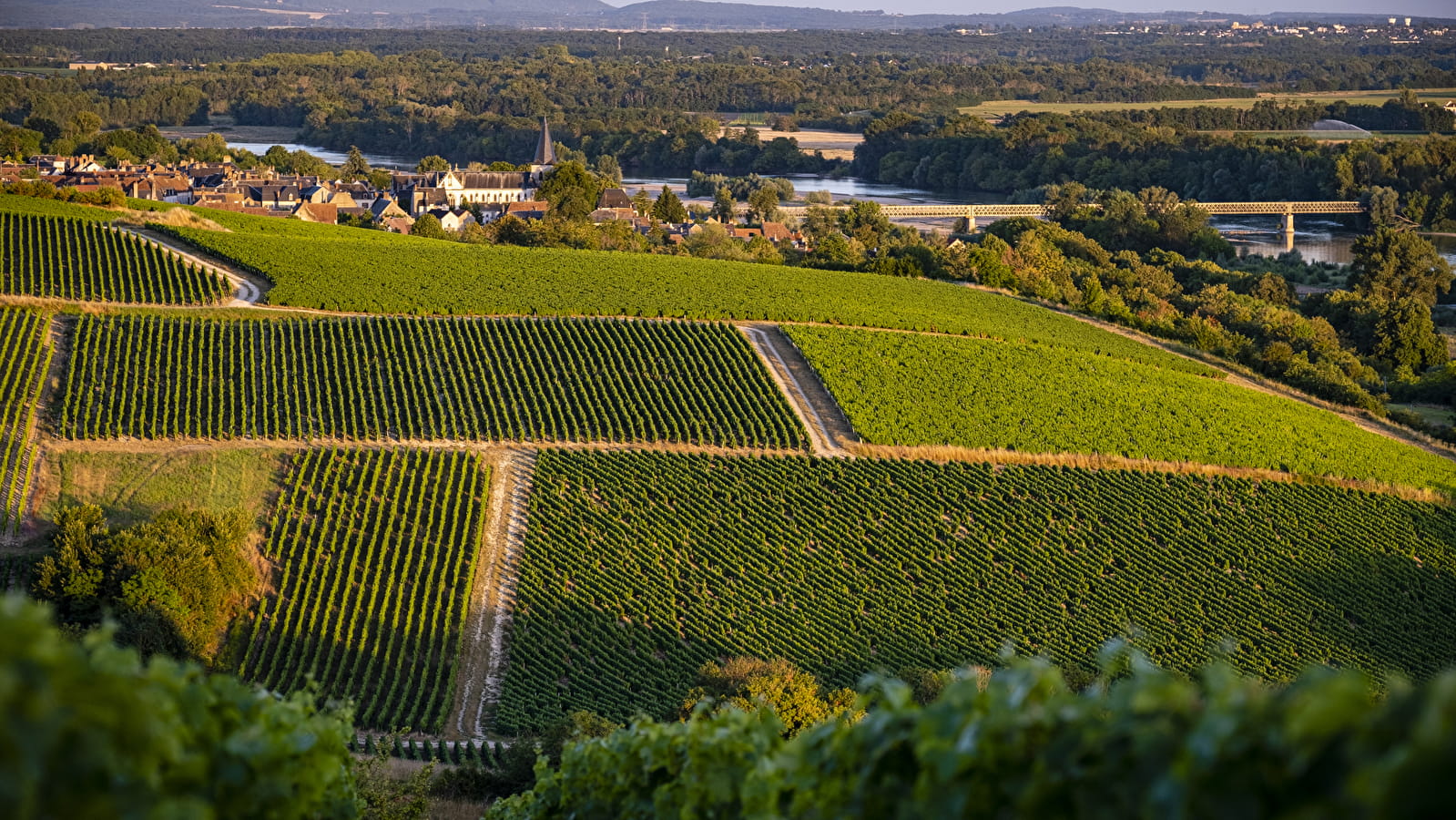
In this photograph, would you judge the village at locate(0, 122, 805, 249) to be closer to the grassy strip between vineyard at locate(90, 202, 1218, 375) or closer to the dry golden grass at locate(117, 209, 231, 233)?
the dry golden grass at locate(117, 209, 231, 233)

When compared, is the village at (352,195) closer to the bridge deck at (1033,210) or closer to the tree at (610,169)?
the bridge deck at (1033,210)

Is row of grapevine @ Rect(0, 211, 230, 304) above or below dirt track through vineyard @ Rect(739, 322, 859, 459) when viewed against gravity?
above

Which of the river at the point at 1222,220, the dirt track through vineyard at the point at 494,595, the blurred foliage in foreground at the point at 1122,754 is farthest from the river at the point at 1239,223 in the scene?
the blurred foliage in foreground at the point at 1122,754

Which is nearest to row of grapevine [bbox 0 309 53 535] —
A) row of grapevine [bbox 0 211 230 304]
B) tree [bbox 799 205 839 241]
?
row of grapevine [bbox 0 211 230 304]

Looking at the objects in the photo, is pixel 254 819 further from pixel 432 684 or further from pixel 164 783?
pixel 432 684

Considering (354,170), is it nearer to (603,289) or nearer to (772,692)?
(603,289)

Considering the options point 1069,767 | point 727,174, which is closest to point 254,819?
point 1069,767
